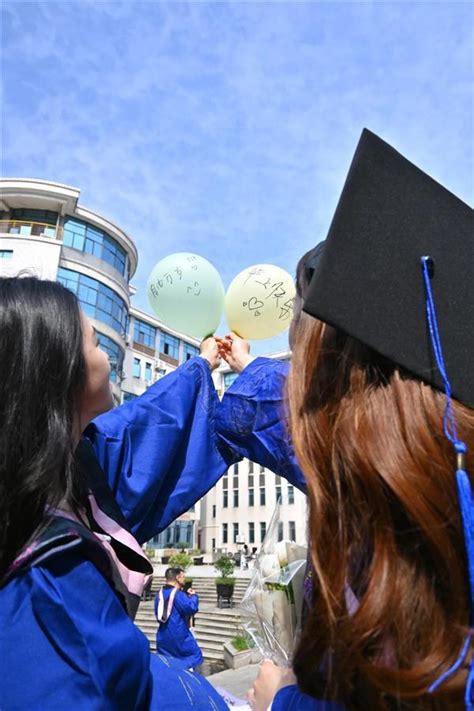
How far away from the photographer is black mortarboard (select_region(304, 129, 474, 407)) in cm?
81

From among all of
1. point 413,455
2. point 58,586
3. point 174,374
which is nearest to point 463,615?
point 413,455

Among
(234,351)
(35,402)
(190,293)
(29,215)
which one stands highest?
(29,215)

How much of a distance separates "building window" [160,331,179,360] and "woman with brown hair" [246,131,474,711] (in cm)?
3465

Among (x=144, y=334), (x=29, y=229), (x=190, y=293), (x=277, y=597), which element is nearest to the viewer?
(x=277, y=597)

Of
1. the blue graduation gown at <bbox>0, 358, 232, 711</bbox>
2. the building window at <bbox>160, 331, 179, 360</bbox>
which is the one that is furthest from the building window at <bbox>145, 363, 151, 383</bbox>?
the blue graduation gown at <bbox>0, 358, 232, 711</bbox>

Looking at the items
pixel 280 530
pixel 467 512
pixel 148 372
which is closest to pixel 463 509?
pixel 467 512

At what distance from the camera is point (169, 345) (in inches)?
1422

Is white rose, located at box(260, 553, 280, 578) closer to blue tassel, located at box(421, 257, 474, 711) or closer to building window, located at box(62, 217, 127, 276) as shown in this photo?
blue tassel, located at box(421, 257, 474, 711)

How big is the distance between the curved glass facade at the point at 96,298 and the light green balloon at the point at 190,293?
18.0 m

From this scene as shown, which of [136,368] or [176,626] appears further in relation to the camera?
[136,368]

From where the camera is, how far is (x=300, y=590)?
1141 millimetres

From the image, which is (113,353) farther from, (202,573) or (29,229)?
(202,573)

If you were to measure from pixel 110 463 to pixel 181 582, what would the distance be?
5887 mm

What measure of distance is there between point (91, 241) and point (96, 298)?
2.40 m
